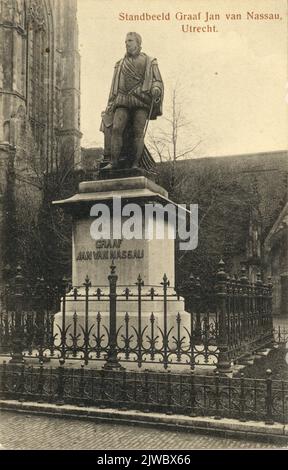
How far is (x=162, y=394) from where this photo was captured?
6.74 metres

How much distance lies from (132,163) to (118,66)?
5.85 ft

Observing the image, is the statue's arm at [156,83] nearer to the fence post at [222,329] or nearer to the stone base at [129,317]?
the fence post at [222,329]

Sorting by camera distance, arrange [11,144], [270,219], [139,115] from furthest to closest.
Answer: [270,219], [11,144], [139,115]

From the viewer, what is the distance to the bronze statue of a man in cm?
977

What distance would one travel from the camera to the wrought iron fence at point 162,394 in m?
5.84

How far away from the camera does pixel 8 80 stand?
3716cm

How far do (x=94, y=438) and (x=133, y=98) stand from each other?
20.1 feet

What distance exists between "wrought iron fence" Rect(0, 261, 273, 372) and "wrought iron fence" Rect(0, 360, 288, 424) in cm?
49

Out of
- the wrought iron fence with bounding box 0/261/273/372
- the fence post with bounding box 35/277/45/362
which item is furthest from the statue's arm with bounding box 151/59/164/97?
the fence post with bounding box 35/277/45/362

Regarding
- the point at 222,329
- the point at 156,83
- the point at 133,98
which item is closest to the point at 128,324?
the point at 222,329

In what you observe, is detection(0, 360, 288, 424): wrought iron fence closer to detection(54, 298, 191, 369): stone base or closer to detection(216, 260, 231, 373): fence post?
detection(216, 260, 231, 373): fence post

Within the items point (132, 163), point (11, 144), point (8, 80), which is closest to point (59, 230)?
point (11, 144)

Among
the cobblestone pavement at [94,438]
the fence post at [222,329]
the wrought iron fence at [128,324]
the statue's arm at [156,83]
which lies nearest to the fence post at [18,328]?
the wrought iron fence at [128,324]
